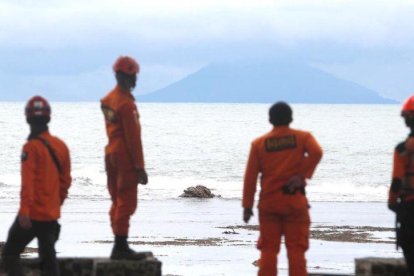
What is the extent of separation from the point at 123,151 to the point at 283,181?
152 centimetres

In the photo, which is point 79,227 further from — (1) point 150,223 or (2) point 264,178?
(2) point 264,178

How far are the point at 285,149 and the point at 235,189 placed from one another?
41356mm

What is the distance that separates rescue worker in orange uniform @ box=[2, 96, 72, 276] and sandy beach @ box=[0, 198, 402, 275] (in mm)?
7376

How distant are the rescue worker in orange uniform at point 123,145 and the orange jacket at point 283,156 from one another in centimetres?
105

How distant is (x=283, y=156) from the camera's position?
10516 mm

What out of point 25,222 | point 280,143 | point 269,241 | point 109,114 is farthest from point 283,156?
point 25,222

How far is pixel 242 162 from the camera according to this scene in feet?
254

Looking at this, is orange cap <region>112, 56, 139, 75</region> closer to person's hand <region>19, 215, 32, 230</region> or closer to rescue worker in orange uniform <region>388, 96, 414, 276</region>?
person's hand <region>19, 215, 32, 230</region>

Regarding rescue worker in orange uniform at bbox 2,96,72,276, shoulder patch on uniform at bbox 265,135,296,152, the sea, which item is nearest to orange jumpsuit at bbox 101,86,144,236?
rescue worker in orange uniform at bbox 2,96,72,276

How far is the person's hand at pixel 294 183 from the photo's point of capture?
1048 cm

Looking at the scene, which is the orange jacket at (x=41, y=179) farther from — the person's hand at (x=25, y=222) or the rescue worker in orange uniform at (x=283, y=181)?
the rescue worker in orange uniform at (x=283, y=181)

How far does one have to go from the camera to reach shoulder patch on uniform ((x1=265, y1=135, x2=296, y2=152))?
10.5 metres

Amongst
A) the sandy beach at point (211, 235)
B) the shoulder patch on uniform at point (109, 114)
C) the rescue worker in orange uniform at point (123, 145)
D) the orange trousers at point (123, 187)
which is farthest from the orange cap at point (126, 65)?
the sandy beach at point (211, 235)

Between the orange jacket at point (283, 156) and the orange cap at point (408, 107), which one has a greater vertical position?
the orange cap at point (408, 107)
